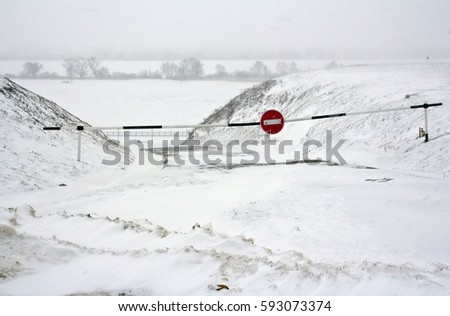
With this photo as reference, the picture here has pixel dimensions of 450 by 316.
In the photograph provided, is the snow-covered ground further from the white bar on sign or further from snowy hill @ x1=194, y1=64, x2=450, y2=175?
the white bar on sign

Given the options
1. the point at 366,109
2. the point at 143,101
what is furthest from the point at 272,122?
the point at 143,101

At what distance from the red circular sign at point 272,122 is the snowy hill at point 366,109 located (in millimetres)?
3967

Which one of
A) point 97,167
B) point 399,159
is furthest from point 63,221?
point 399,159

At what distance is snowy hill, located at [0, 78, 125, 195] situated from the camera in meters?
9.76

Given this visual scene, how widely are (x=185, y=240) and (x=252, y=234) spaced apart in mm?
1274

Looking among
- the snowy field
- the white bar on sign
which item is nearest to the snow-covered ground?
the white bar on sign

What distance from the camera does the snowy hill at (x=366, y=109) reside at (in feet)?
40.2

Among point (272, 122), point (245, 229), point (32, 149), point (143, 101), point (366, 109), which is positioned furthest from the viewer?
point (143, 101)

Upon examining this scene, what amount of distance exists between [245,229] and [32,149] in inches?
330

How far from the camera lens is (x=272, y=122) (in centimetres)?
1067

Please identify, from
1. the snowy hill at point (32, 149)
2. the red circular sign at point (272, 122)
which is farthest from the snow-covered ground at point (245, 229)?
the red circular sign at point (272, 122)

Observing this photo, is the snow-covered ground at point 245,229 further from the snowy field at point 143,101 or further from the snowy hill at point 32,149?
the snowy field at point 143,101

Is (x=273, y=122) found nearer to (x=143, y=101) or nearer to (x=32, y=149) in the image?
(x=32, y=149)

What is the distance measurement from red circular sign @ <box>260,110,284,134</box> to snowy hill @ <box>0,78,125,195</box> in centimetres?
598
